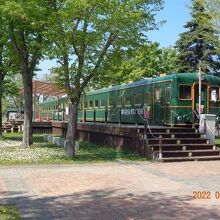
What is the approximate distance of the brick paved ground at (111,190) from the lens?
7.97 meters

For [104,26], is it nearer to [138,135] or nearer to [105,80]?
[105,80]

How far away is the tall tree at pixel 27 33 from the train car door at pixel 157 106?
19.8 feet

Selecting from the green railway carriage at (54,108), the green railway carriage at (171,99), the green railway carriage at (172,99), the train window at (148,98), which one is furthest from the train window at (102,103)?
the green railway carriage at (54,108)

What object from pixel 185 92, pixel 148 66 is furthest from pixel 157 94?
pixel 148 66

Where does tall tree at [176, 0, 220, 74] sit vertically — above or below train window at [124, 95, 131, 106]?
above

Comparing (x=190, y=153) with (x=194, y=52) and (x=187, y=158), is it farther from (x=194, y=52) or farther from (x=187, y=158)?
(x=194, y=52)

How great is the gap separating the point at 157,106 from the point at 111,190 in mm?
11469

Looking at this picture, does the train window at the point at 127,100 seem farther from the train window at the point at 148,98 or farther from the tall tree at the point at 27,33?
the tall tree at the point at 27,33

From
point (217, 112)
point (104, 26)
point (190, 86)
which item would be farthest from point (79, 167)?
point (217, 112)

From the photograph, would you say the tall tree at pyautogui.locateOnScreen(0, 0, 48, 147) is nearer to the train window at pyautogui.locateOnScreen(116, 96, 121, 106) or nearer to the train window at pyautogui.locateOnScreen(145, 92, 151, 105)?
the train window at pyautogui.locateOnScreen(145, 92, 151, 105)

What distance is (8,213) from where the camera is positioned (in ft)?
25.1

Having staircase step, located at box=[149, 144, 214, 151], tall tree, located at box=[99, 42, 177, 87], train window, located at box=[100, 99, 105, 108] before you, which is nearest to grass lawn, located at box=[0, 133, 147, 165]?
staircase step, located at box=[149, 144, 214, 151]

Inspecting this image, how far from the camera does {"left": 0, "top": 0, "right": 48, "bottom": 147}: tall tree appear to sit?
1647cm

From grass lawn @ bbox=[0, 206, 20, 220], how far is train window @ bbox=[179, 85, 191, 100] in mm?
13326
